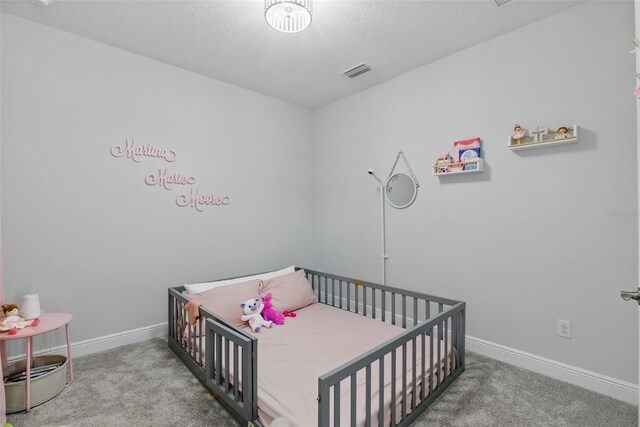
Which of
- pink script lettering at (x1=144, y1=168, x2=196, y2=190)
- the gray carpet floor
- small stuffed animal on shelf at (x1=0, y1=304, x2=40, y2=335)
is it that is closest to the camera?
the gray carpet floor

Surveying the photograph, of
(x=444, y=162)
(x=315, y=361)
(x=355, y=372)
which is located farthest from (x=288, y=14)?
(x=315, y=361)

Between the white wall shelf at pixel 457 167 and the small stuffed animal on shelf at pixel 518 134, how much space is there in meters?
0.26

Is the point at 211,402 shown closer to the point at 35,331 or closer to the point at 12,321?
the point at 35,331

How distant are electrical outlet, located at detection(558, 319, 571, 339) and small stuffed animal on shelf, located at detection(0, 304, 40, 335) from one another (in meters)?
3.25

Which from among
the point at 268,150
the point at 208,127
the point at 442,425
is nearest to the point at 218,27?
the point at 208,127

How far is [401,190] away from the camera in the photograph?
2.84 metres

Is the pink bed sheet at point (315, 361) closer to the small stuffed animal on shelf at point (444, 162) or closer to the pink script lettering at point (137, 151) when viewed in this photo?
the small stuffed animal on shelf at point (444, 162)

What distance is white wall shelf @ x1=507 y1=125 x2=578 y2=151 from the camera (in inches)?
74.3

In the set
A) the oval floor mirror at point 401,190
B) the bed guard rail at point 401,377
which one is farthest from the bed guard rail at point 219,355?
the oval floor mirror at point 401,190

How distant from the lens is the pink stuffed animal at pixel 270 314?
2.41m

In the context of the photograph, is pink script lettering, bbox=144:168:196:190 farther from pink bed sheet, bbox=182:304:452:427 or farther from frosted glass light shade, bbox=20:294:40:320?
pink bed sheet, bbox=182:304:452:427

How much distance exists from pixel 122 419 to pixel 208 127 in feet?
7.45

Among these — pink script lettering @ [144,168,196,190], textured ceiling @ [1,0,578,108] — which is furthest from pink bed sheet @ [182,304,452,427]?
textured ceiling @ [1,0,578,108]

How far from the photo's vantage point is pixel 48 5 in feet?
6.26
